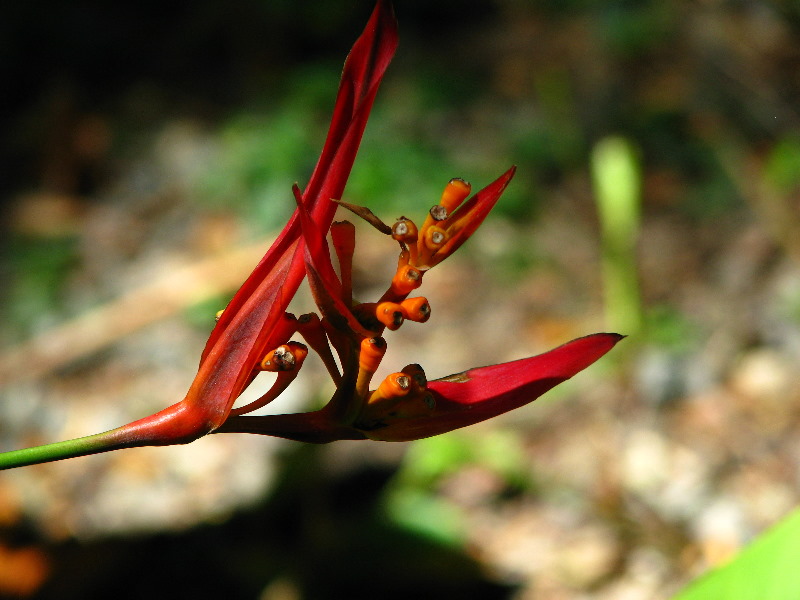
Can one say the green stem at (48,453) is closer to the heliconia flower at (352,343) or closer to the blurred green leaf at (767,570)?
the heliconia flower at (352,343)

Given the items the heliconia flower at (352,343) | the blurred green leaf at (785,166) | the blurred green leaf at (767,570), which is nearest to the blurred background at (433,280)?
the blurred green leaf at (785,166)

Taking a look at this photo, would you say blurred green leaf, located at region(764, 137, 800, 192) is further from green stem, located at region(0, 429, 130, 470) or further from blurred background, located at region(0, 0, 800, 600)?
green stem, located at region(0, 429, 130, 470)

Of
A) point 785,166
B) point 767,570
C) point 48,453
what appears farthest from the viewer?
point 785,166

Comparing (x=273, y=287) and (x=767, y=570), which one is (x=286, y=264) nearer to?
(x=273, y=287)

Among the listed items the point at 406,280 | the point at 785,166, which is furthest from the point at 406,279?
the point at 785,166

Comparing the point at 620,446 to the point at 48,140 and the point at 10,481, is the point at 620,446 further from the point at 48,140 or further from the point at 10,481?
the point at 48,140

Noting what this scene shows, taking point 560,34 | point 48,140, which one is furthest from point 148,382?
point 560,34

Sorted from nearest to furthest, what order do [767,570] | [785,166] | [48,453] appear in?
[48,453], [767,570], [785,166]
